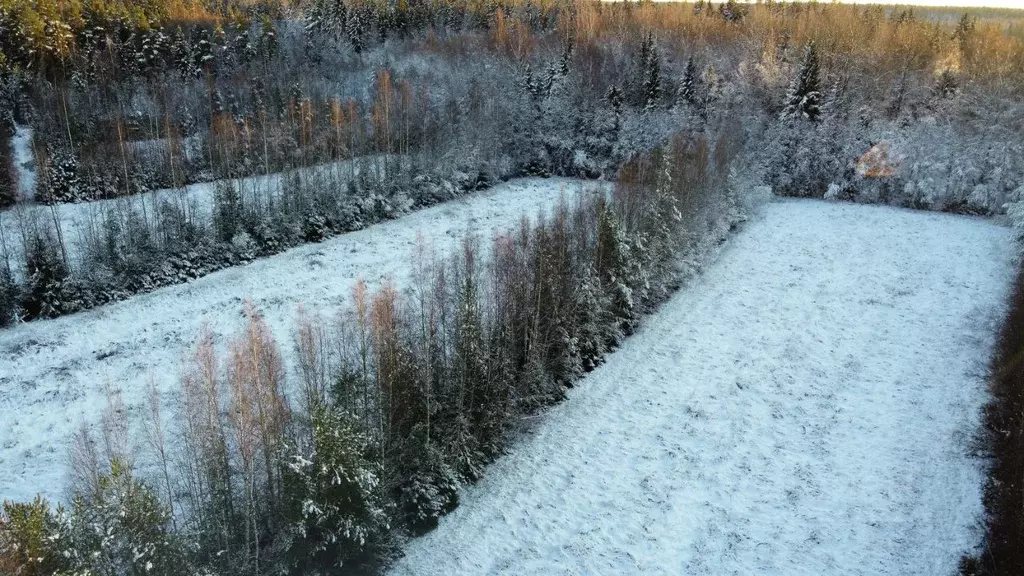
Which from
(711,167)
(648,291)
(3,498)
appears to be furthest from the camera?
(711,167)

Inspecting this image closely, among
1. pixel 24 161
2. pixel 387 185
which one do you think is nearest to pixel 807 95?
pixel 387 185

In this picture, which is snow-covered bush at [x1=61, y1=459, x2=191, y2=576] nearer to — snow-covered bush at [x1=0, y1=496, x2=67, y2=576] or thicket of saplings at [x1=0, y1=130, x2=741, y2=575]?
thicket of saplings at [x1=0, y1=130, x2=741, y2=575]

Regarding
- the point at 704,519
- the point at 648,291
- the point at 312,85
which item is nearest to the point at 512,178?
the point at 312,85

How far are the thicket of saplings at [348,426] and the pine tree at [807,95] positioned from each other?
3555cm

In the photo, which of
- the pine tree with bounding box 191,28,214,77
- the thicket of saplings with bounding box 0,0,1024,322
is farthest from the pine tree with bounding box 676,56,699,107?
the pine tree with bounding box 191,28,214,77

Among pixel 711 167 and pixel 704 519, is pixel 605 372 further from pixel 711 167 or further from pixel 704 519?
pixel 711 167

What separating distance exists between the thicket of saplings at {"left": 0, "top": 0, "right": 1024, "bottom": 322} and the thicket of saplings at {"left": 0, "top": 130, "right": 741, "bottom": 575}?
1279 centimetres

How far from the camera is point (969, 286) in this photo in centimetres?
3722

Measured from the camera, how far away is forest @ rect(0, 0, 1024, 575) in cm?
1598

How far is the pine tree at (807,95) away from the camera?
190ft

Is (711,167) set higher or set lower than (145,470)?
higher

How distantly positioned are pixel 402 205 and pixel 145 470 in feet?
98.4

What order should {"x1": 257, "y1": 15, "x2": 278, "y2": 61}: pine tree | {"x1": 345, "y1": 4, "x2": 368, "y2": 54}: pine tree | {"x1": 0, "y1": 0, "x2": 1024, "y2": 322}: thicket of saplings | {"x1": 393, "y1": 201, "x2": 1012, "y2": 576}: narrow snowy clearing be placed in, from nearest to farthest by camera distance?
1. {"x1": 393, "y1": 201, "x2": 1012, "y2": 576}: narrow snowy clearing
2. {"x1": 0, "y1": 0, "x2": 1024, "y2": 322}: thicket of saplings
3. {"x1": 257, "y1": 15, "x2": 278, "y2": 61}: pine tree
4. {"x1": 345, "y1": 4, "x2": 368, "y2": 54}: pine tree

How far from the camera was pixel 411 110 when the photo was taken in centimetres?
5331
